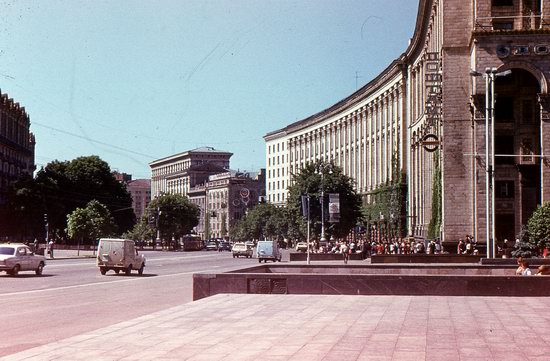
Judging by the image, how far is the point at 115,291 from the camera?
29281 mm

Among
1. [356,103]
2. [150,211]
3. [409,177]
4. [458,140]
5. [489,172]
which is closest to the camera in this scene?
[489,172]

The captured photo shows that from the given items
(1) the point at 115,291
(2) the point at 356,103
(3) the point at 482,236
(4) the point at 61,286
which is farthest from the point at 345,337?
(2) the point at 356,103

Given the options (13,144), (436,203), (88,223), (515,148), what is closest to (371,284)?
(515,148)

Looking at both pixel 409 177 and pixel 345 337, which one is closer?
pixel 345 337

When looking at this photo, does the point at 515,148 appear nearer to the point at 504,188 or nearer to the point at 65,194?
the point at 504,188

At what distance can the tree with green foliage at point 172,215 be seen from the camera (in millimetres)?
135875

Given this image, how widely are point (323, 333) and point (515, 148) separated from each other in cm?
5006

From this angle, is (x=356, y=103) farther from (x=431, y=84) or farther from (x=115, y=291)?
(x=115, y=291)

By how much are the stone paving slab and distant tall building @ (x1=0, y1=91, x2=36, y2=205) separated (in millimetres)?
104954

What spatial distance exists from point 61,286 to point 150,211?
10722 cm

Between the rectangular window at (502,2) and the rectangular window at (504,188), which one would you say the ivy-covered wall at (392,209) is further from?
the rectangular window at (502,2)

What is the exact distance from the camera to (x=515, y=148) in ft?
201

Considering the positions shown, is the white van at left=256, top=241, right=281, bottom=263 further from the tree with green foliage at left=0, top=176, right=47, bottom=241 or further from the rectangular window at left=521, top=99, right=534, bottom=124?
the tree with green foliage at left=0, top=176, right=47, bottom=241

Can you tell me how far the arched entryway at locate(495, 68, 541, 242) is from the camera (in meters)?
60.3
